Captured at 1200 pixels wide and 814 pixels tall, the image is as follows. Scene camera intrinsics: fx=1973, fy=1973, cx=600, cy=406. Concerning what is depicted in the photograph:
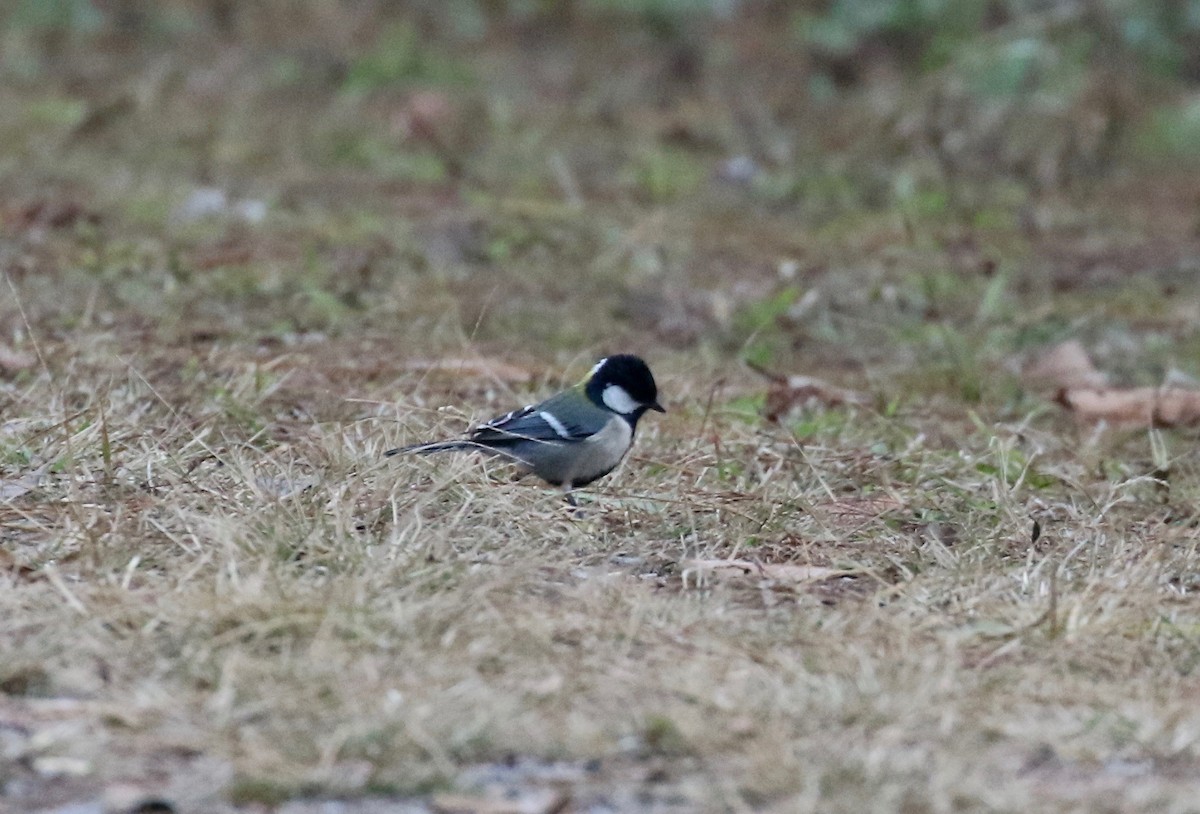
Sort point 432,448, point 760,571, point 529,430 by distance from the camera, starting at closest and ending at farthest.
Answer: point 760,571
point 432,448
point 529,430

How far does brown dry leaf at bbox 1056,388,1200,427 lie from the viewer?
19.7ft

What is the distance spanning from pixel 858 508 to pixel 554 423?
78 centimetres

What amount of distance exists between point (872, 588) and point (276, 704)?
144 centimetres

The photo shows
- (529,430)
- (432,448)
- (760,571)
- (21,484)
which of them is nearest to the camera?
(760,571)

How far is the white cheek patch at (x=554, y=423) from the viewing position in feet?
15.7

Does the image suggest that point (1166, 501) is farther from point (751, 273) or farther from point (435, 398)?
point (751, 273)

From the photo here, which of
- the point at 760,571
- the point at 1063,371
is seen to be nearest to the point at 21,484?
the point at 760,571

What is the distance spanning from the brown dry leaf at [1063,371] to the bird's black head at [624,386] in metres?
1.91

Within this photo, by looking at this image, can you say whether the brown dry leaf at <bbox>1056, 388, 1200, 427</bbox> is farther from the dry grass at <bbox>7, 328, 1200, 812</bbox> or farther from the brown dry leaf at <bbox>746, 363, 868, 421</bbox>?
the dry grass at <bbox>7, 328, 1200, 812</bbox>

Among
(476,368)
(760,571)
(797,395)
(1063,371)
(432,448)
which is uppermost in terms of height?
(432,448)

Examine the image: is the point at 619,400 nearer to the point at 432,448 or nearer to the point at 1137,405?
the point at 432,448

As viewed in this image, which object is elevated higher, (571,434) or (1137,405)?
(571,434)

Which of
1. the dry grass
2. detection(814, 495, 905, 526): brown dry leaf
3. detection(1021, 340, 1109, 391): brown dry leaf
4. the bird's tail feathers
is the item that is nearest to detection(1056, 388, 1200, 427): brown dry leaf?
detection(1021, 340, 1109, 391): brown dry leaf

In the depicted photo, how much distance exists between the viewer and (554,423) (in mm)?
4852
